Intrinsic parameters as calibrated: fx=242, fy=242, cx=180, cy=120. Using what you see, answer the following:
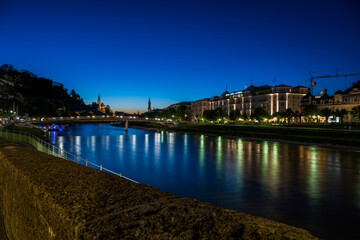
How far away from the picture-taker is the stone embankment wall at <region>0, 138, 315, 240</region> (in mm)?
2803

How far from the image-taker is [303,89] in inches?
4788

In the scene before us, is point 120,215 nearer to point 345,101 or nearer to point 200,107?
point 345,101

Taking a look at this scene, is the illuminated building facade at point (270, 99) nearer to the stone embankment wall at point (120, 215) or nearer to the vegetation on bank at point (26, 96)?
the vegetation on bank at point (26, 96)

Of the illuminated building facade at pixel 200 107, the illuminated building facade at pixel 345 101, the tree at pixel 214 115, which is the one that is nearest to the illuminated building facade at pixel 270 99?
the illuminated building facade at pixel 345 101

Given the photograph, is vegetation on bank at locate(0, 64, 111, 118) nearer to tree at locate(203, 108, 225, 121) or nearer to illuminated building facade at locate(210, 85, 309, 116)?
tree at locate(203, 108, 225, 121)

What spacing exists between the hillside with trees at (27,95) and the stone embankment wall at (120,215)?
91311 millimetres

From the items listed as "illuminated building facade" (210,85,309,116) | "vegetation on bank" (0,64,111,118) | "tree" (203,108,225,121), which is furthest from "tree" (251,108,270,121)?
"vegetation on bank" (0,64,111,118)

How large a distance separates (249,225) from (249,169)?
27371 mm

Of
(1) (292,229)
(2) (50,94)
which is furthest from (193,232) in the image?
(2) (50,94)

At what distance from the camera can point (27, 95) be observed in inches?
5477

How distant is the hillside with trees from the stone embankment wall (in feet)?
300

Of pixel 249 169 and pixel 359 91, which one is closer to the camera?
pixel 249 169

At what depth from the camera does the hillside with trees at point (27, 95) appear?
102062 mm

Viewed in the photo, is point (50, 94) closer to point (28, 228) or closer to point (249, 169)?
point (249, 169)
